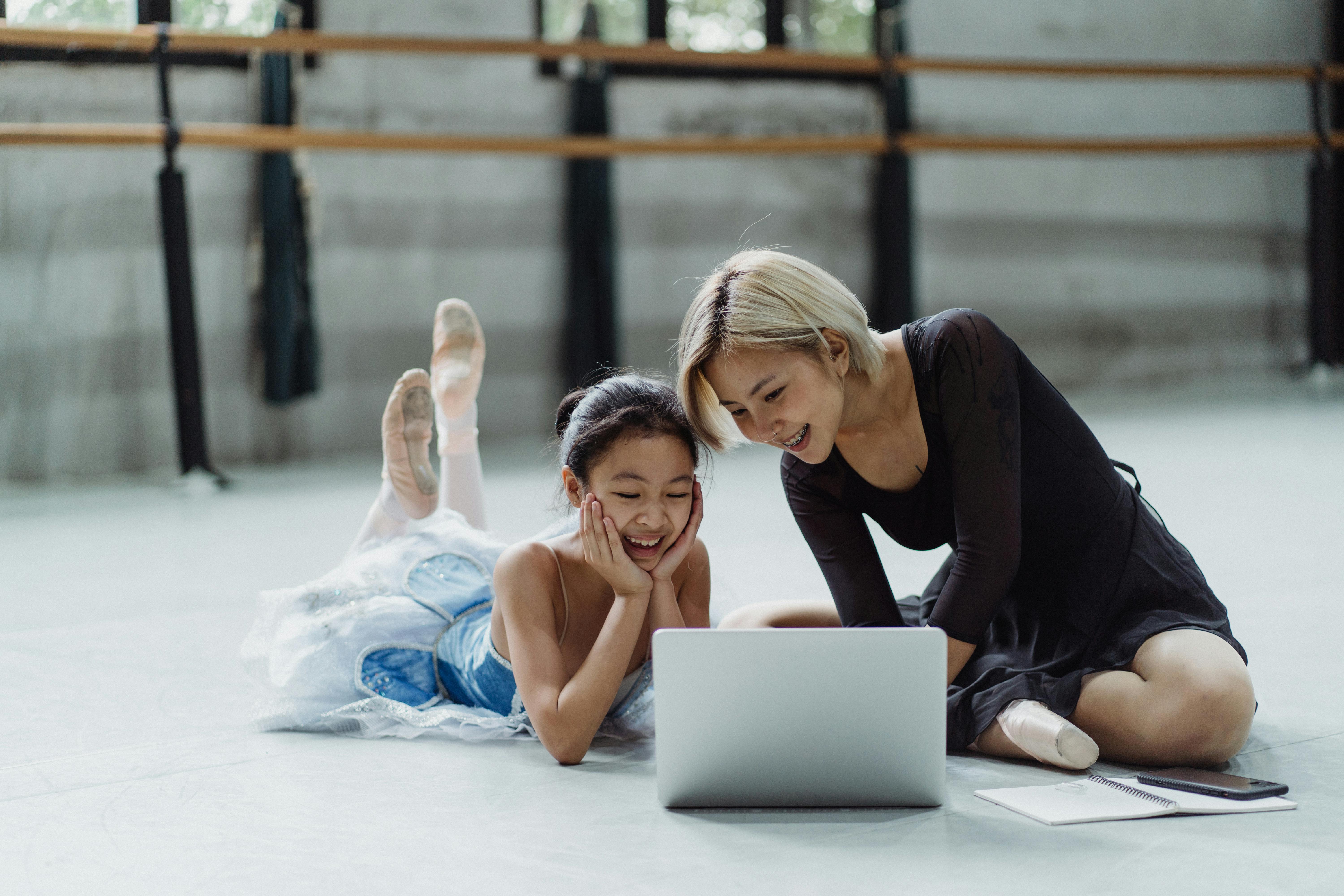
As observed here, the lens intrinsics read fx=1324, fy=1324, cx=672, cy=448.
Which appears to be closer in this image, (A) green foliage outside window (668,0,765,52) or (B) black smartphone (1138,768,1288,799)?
(B) black smartphone (1138,768,1288,799)

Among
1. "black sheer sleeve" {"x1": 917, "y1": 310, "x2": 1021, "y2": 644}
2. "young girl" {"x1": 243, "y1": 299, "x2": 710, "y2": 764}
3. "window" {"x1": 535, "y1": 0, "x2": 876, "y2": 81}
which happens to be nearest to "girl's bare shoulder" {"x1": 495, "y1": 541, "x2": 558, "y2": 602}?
"young girl" {"x1": 243, "y1": 299, "x2": 710, "y2": 764}

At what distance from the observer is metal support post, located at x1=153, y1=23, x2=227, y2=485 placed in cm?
407

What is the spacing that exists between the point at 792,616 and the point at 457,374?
888mm

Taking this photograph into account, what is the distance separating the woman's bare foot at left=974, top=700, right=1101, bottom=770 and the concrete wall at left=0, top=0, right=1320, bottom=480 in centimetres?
388

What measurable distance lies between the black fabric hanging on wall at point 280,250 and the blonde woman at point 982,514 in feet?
11.3

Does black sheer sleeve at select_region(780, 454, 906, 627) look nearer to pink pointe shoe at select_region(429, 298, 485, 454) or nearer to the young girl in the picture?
the young girl

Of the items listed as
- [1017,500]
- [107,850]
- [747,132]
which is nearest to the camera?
[107,850]

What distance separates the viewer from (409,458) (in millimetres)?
2088

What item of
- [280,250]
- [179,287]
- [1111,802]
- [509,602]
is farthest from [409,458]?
[280,250]

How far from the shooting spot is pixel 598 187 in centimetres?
520

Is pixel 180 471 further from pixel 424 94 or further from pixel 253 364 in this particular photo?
pixel 424 94

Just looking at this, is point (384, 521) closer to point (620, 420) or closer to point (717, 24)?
point (620, 420)

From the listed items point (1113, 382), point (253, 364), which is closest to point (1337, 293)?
point (1113, 382)

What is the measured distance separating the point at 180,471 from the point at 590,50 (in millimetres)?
2131
